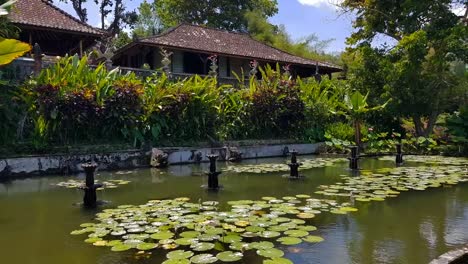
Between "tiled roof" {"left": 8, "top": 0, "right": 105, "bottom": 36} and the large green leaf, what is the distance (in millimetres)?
13874

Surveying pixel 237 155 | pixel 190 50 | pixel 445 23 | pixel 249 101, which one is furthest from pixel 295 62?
pixel 237 155

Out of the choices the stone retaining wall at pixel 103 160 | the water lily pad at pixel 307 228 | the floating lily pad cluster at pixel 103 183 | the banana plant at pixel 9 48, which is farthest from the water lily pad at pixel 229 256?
the stone retaining wall at pixel 103 160

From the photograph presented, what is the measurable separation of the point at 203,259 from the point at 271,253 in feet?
1.86

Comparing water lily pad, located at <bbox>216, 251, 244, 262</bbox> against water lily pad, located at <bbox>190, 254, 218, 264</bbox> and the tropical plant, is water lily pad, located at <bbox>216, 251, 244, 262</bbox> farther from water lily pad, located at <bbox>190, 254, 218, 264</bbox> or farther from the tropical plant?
the tropical plant

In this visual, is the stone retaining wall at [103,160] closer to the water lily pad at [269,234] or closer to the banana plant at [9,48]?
the water lily pad at [269,234]

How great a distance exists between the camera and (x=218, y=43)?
73.5ft

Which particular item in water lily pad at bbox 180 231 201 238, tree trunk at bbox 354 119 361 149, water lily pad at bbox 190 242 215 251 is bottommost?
water lily pad at bbox 190 242 215 251

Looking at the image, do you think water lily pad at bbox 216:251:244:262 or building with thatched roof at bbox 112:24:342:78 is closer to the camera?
water lily pad at bbox 216:251:244:262

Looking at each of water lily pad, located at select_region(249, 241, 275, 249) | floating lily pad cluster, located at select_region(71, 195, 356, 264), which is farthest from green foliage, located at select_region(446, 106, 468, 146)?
water lily pad, located at select_region(249, 241, 275, 249)

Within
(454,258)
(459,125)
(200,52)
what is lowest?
(454,258)

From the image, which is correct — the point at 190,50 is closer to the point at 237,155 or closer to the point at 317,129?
the point at 317,129

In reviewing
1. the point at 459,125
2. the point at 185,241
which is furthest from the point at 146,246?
the point at 459,125

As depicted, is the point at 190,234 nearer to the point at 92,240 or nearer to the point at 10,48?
the point at 92,240

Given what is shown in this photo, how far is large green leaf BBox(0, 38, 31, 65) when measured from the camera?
193cm
